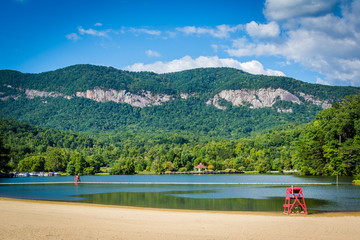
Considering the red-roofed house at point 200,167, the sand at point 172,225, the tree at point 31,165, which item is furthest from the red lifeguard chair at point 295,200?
the tree at point 31,165

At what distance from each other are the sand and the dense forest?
43.9 m

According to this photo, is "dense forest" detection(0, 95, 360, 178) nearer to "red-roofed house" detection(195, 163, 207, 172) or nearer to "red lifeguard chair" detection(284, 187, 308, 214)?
"red-roofed house" detection(195, 163, 207, 172)

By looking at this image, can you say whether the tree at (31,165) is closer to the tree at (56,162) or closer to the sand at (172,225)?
the tree at (56,162)

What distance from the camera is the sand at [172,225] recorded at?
56.9 ft

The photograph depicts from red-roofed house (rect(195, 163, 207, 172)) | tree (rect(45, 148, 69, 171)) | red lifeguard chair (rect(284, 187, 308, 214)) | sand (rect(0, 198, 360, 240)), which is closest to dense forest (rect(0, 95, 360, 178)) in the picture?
tree (rect(45, 148, 69, 171))

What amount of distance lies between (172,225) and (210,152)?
353 ft

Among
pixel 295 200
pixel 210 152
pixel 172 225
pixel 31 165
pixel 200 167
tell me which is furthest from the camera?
pixel 210 152

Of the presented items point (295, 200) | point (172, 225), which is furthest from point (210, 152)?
point (172, 225)

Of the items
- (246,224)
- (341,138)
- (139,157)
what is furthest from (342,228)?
(139,157)

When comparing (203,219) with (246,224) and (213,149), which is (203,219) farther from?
(213,149)

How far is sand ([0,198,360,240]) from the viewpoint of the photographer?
1733cm

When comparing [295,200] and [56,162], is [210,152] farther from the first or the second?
[295,200]

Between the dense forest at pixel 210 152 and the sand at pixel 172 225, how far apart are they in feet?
144

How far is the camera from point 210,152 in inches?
5015
